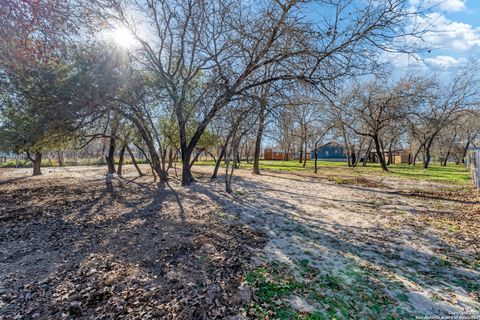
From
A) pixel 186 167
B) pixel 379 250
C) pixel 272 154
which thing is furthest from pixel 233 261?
pixel 272 154

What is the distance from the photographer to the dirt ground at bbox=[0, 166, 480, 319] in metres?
2.24

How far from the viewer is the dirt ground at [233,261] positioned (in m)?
2.24

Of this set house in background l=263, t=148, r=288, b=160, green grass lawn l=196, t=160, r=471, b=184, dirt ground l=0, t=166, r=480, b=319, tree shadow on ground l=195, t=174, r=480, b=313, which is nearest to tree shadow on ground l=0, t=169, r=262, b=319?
dirt ground l=0, t=166, r=480, b=319

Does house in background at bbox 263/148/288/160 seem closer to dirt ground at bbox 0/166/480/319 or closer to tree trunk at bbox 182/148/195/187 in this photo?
tree trunk at bbox 182/148/195/187

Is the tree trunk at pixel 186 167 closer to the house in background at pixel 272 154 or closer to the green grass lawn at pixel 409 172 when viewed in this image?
the green grass lawn at pixel 409 172

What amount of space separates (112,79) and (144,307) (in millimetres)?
6335

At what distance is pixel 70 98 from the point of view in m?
6.18

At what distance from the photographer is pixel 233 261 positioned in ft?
10.2

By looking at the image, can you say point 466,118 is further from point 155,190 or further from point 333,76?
point 155,190

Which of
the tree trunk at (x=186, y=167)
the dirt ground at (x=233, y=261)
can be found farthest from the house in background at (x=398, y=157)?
the dirt ground at (x=233, y=261)

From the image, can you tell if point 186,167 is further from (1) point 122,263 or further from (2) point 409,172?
(2) point 409,172

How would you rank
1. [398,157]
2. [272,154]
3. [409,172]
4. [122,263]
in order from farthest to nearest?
[272,154] < [398,157] < [409,172] < [122,263]

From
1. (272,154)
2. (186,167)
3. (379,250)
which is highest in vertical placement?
(272,154)

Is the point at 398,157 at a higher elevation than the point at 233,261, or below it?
higher
